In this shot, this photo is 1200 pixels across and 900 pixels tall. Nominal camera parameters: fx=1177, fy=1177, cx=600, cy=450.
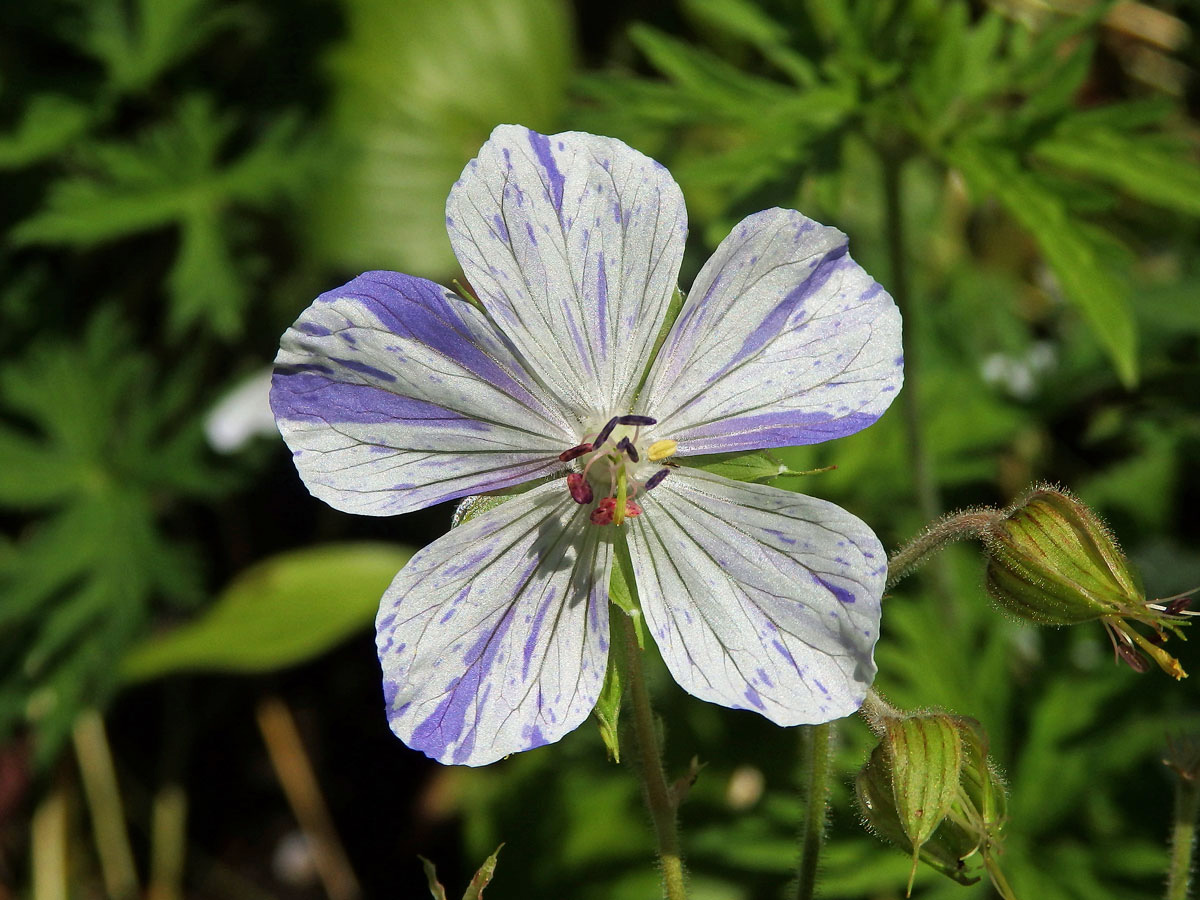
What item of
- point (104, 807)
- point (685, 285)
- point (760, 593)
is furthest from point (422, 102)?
point (760, 593)

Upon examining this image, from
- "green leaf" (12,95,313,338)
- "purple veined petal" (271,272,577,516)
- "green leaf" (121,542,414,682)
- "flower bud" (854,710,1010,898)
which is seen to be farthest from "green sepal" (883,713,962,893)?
"green leaf" (12,95,313,338)

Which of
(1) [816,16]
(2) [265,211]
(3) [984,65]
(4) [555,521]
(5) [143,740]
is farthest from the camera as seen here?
(2) [265,211]

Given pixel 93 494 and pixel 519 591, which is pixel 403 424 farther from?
pixel 93 494

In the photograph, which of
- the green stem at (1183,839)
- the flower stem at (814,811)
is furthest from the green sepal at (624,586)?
the green stem at (1183,839)

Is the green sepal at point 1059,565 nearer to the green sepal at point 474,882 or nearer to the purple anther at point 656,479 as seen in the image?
the purple anther at point 656,479

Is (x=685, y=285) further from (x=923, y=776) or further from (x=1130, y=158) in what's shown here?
(x=923, y=776)

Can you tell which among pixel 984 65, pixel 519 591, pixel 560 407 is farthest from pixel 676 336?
pixel 984 65
